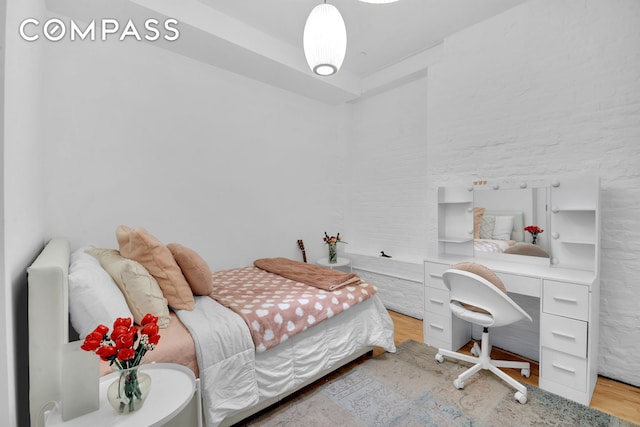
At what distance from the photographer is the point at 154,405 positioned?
1.10m

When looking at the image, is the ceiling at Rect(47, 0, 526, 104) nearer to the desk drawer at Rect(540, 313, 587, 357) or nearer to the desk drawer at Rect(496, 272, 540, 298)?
the desk drawer at Rect(496, 272, 540, 298)

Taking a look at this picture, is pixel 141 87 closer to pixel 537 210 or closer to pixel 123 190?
pixel 123 190

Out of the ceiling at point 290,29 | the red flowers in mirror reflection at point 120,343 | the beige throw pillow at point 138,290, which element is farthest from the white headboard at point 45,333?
the ceiling at point 290,29

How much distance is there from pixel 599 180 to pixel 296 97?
3.11 m

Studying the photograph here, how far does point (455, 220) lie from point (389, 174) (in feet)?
3.69

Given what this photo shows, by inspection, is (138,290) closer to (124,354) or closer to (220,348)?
(220,348)

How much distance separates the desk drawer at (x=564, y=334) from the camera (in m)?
1.96

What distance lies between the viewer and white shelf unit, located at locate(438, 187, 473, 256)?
296 centimetres

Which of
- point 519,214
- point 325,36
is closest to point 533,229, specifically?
point 519,214

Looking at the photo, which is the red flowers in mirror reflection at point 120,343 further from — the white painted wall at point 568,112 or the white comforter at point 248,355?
the white painted wall at point 568,112

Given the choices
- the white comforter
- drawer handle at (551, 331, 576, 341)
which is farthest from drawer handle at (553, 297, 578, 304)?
the white comforter

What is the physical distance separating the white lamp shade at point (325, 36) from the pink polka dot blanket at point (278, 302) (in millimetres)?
1521

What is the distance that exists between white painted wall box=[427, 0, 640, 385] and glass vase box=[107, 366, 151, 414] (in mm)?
2970

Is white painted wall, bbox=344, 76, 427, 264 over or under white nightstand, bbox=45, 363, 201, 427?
over
